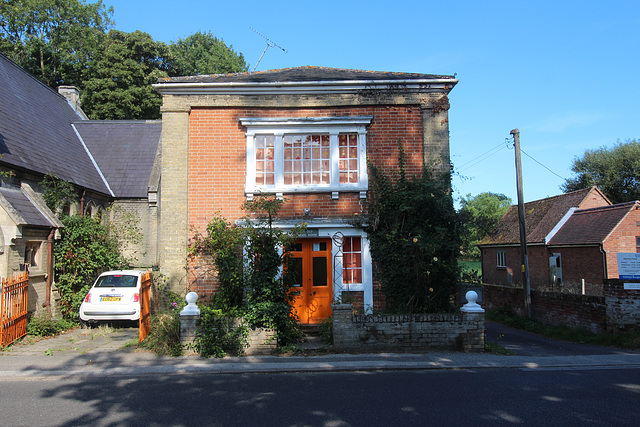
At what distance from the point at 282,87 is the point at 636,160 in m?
36.0

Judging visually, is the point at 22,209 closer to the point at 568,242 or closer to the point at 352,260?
the point at 352,260

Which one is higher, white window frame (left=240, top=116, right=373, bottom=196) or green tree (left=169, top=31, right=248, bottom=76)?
green tree (left=169, top=31, right=248, bottom=76)

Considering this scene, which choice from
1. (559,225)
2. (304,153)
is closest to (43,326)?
(304,153)

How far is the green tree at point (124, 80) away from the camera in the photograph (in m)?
29.4

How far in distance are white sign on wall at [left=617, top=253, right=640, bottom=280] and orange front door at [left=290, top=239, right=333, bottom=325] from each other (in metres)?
7.77

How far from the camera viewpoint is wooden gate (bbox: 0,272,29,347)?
923cm

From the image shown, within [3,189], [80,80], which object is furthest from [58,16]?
[3,189]

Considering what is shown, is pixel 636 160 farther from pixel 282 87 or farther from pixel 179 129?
pixel 179 129

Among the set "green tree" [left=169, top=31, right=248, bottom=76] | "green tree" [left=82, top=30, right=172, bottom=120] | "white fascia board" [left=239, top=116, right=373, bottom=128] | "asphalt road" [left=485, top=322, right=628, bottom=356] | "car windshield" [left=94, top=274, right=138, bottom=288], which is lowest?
"asphalt road" [left=485, top=322, right=628, bottom=356]

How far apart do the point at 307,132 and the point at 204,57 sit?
110ft

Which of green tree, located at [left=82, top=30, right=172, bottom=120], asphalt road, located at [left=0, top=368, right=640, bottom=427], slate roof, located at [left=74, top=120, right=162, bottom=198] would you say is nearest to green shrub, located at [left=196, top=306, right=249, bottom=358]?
asphalt road, located at [left=0, top=368, right=640, bottom=427]

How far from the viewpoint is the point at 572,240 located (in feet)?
70.0

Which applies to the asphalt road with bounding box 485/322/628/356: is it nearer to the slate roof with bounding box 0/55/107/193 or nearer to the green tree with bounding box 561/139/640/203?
the slate roof with bounding box 0/55/107/193

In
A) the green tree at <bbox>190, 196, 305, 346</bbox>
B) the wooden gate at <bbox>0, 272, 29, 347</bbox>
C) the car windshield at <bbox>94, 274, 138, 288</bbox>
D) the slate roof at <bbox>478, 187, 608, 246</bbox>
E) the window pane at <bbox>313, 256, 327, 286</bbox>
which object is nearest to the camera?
the green tree at <bbox>190, 196, 305, 346</bbox>
